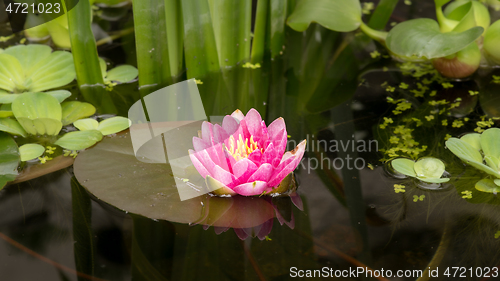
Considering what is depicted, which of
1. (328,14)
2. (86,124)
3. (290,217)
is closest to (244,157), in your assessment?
(290,217)

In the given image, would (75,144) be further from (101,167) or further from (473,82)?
(473,82)

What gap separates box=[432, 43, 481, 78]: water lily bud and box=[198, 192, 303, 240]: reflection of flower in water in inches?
39.5

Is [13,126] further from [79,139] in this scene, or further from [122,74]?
[122,74]

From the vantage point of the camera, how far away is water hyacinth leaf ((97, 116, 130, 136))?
1.44 m

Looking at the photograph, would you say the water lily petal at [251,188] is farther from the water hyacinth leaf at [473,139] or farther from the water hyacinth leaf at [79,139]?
the water hyacinth leaf at [473,139]

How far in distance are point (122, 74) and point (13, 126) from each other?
0.50 meters

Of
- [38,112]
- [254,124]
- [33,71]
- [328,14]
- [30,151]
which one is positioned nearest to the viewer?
[254,124]

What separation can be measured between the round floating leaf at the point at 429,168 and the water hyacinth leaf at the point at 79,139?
105 centimetres

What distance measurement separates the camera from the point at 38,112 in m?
1.44

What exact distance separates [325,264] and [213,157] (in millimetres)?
415

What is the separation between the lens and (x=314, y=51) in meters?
2.03

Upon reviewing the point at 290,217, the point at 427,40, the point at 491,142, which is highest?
the point at 427,40

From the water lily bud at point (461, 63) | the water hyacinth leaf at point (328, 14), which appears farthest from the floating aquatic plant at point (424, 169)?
the water hyacinth leaf at point (328, 14)

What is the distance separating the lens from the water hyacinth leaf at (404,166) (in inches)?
50.7
